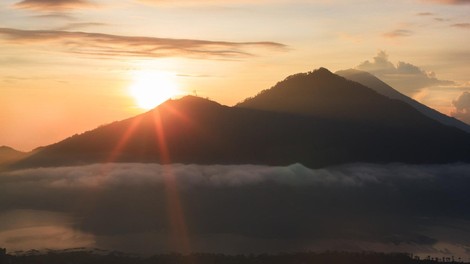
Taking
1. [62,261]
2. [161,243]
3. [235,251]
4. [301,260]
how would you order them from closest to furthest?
1. [62,261]
2. [301,260]
3. [235,251]
4. [161,243]

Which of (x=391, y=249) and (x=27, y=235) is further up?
(x=27, y=235)

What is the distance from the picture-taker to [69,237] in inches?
7165

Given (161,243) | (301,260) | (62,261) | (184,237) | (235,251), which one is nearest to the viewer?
(62,261)

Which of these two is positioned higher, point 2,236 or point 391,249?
point 2,236

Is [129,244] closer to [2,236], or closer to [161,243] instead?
[161,243]

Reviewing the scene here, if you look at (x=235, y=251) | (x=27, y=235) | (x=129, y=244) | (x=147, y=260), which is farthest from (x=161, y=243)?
(x=147, y=260)

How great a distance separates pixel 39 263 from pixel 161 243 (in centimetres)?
5778

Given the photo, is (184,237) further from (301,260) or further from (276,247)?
(301,260)

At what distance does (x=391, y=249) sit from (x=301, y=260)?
50115 mm

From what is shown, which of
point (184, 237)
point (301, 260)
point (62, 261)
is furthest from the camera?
point (184, 237)

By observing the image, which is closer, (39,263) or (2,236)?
(39,263)

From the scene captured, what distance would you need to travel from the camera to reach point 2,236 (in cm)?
18050

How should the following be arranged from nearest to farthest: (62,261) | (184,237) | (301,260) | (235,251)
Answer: (62,261)
(301,260)
(235,251)
(184,237)

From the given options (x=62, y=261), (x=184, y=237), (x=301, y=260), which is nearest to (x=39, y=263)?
(x=62, y=261)
